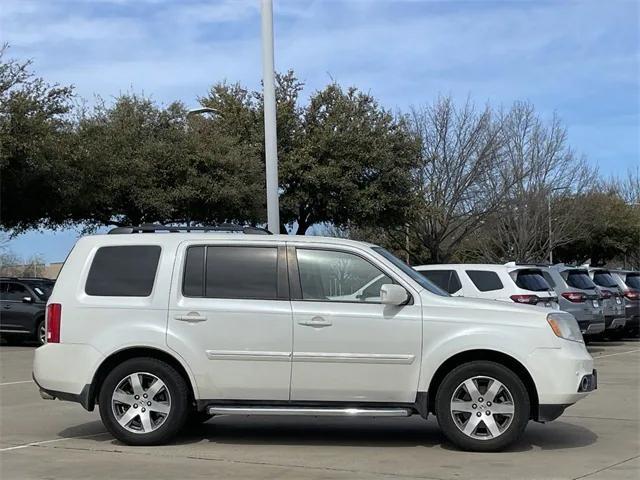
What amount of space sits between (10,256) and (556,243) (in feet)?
114

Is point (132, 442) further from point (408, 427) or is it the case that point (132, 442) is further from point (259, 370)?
point (408, 427)

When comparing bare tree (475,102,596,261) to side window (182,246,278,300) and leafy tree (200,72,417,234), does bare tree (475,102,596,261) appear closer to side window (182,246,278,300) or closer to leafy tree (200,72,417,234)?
leafy tree (200,72,417,234)

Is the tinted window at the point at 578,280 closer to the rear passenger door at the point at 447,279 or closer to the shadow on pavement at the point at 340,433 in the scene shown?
the rear passenger door at the point at 447,279

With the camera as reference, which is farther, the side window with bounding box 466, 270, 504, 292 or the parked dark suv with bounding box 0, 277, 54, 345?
the parked dark suv with bounding box 0, 277, 54, 345

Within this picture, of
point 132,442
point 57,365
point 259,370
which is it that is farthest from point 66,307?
point 259,370

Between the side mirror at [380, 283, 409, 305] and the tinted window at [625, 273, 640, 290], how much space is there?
608 inches

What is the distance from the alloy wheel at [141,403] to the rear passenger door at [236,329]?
0.39 metres

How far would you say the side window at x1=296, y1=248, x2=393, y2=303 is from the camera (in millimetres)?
7633

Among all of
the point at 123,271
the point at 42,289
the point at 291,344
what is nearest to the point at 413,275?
the point at 291,344

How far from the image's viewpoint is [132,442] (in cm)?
766

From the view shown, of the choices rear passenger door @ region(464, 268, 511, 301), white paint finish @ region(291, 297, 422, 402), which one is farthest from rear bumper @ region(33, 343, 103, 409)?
rear passenger door @ region(464, 268, 511, 301)

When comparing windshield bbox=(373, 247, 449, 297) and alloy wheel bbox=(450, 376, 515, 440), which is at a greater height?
windshield bbox=(373, 247, 449, 297)

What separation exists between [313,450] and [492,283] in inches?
329

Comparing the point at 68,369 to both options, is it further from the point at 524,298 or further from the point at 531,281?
the point at 531,281
